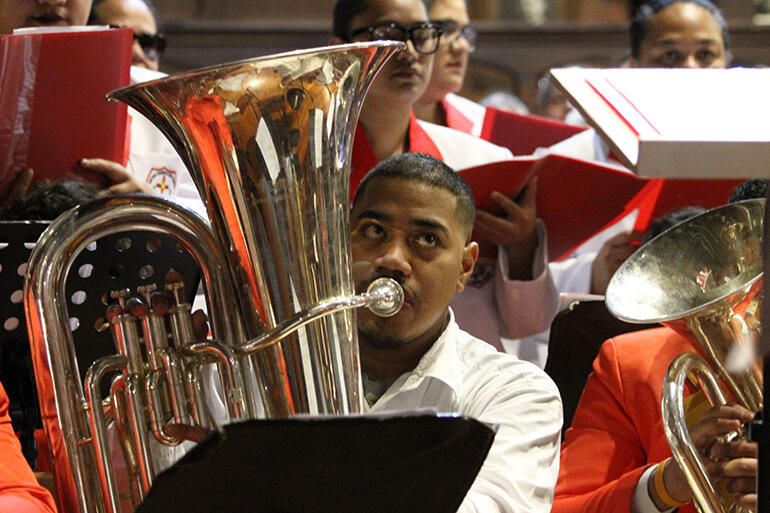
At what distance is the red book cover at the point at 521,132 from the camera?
323 cm

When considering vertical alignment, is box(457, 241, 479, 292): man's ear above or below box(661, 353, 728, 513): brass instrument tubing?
above

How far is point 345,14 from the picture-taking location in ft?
9.05

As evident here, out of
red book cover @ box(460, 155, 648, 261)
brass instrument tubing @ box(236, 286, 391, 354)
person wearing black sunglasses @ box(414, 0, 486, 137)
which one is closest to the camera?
brass instrument tubing @ box(236, 286, 391, 354)

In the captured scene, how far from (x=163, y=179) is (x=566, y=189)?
912 millimetres

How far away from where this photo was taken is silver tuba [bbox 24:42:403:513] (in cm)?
142

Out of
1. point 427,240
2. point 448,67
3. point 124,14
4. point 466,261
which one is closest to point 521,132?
point 448,67

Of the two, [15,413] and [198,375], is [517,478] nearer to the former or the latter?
[198,375]

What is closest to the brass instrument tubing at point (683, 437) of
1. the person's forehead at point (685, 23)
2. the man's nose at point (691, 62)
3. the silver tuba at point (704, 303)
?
the silver tuba at point (704, 303)

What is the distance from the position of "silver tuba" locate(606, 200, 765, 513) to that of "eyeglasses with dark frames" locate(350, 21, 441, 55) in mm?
1026

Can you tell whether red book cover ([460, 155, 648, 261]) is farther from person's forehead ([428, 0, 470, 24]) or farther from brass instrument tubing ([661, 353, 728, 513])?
person's forehead ([428, 0, 470, 24])

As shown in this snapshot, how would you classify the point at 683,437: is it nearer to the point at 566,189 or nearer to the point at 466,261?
the point at 466,261

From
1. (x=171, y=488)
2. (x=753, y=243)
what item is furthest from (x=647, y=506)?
(x=171, y=488)

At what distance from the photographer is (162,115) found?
4.72 feet

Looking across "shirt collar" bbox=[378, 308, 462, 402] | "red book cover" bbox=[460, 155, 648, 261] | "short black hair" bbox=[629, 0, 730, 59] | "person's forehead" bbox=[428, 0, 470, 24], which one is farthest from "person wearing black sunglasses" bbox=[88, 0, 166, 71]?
"shirt collar" bbox=[378, 308, 462, 402]
